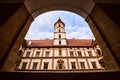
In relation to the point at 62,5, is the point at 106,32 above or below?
below

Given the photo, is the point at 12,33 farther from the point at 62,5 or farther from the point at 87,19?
the point at 87,19

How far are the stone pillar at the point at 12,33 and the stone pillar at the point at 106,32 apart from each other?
9.16 ft

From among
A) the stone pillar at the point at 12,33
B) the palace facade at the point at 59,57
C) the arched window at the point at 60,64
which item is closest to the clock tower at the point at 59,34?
the palace facade at the point at 59,57

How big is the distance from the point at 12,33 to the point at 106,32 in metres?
3.16

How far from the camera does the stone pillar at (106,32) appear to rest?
10.1 feet

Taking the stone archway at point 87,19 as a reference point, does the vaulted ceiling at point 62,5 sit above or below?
above

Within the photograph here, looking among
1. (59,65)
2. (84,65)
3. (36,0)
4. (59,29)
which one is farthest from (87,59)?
(36,0)

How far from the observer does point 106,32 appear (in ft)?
11.3

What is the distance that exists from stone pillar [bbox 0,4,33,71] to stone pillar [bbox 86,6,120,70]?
2.79 metres

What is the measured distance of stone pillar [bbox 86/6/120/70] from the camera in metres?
3.08

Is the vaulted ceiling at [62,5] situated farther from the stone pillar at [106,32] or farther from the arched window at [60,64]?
the arched window at [60,64]

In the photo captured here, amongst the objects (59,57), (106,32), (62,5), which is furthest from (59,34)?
(106,32)

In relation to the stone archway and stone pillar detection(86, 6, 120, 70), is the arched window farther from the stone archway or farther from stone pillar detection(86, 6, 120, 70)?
stone pillar detection(86, 6, 120, 70)
